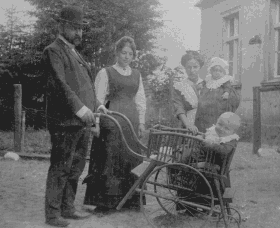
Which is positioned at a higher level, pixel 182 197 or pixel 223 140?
pixel 223 140

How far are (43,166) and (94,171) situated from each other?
3.26 meters

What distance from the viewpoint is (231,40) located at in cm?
1312

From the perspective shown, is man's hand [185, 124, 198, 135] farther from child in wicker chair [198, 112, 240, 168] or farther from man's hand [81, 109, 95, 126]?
man's hand [81, 109, 95, 126]

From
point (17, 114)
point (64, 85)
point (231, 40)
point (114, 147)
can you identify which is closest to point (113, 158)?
point (114, 147)

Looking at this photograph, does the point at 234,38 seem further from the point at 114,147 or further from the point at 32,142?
the point at 114,147

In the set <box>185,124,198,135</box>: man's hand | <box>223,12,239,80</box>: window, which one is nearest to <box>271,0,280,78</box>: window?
<box>223,12,239,80</box>: window

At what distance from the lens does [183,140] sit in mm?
3799

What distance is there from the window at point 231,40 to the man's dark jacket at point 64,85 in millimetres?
9267

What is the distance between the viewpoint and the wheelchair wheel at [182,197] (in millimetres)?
3834

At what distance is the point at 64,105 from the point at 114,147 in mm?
894

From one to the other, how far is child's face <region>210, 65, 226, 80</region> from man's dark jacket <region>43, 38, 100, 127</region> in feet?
4.20

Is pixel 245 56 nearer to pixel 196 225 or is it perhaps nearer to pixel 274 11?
pixel 274 11

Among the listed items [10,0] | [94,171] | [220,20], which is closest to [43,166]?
[94,171]

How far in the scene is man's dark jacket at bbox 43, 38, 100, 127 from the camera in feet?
12.6
